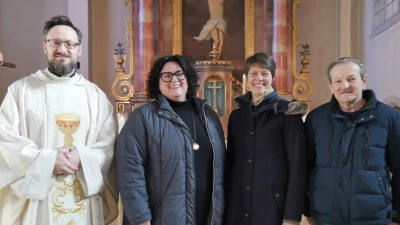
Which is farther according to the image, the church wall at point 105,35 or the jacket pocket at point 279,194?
the church wall at point 105,35

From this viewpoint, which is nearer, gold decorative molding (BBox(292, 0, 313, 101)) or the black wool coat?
the black wool coat

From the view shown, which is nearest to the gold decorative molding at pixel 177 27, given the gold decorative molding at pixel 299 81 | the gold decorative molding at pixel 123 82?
the gold decorative molding at pixel 123 82

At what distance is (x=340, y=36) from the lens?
7.19 metres

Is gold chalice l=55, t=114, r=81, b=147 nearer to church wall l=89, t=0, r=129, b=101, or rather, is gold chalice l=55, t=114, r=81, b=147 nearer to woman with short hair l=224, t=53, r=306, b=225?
woman with short hair l=224, t=53, r=306, b=225

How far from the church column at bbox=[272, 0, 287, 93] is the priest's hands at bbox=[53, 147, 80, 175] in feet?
14.8

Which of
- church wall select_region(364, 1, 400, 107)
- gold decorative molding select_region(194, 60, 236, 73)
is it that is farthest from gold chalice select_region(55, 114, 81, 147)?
church wall select_region(364, 1, 400, 107)

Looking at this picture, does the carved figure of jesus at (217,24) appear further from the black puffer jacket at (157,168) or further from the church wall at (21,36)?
the black puffer jacket at (157,168)

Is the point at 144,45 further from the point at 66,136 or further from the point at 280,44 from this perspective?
the point at 66,136

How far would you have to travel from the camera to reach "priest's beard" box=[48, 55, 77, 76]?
7.60 ft

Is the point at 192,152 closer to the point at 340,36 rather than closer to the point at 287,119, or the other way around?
the point at 287,119

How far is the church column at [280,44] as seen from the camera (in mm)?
6203

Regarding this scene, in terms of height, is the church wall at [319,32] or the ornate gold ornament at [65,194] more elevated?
the church wall at [319,32]

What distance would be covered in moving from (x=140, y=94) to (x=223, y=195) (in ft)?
13.2

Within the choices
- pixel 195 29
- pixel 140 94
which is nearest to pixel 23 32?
pixel 140 94
